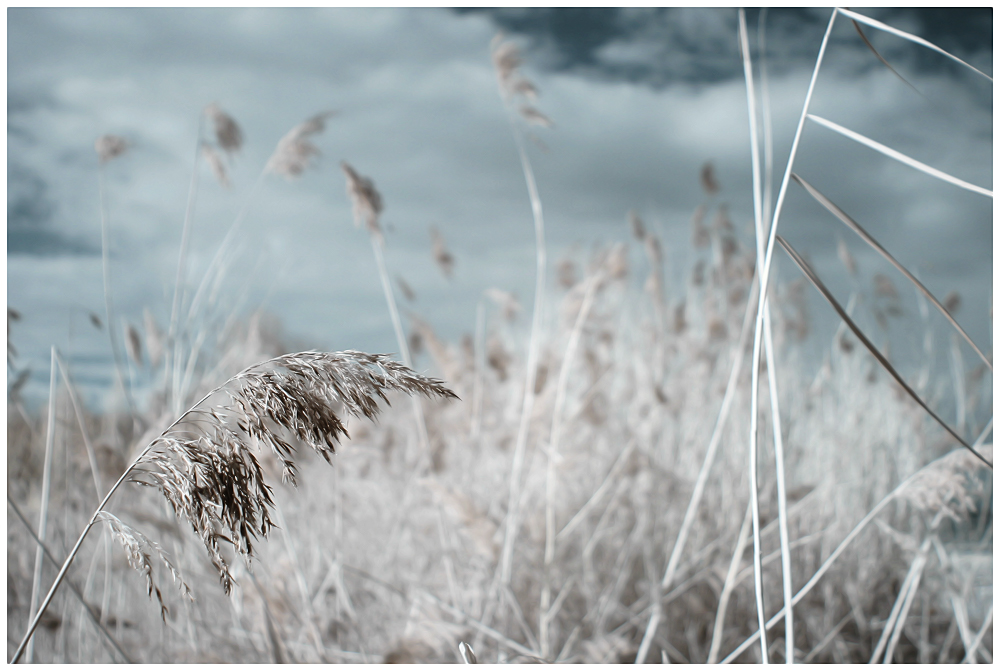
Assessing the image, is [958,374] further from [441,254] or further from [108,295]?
[108,295]

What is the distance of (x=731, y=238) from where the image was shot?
261cm

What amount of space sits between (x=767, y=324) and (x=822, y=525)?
5.85 ft

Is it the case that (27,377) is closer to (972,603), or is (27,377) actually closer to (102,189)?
(102,189)

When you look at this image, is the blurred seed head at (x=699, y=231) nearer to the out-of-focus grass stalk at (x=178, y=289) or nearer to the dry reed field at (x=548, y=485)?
the dry reed field at (x=548, y=485)

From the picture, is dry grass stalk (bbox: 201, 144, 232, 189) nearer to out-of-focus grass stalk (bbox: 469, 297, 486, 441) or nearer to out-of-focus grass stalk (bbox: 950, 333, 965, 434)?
out-of-focus grass stalk (bbox: 469, 297, 486, 441)

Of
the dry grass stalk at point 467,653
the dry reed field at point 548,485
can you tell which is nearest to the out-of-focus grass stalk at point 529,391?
the dry reed field at point 548,485

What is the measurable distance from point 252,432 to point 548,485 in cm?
110

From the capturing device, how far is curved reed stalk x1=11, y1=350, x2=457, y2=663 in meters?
0.47

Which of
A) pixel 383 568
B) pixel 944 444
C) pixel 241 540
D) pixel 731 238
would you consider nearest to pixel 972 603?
pixel 944 444

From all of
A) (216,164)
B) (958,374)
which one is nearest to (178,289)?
(216,164)

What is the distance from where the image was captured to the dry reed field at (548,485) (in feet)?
2.60

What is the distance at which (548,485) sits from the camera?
59.3 inches

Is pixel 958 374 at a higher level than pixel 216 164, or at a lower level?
lower

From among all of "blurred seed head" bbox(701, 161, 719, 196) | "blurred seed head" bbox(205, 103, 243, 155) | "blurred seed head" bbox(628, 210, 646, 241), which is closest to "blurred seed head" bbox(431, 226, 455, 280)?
"blurred seed head" bbox(205, 103, 243, 155)
